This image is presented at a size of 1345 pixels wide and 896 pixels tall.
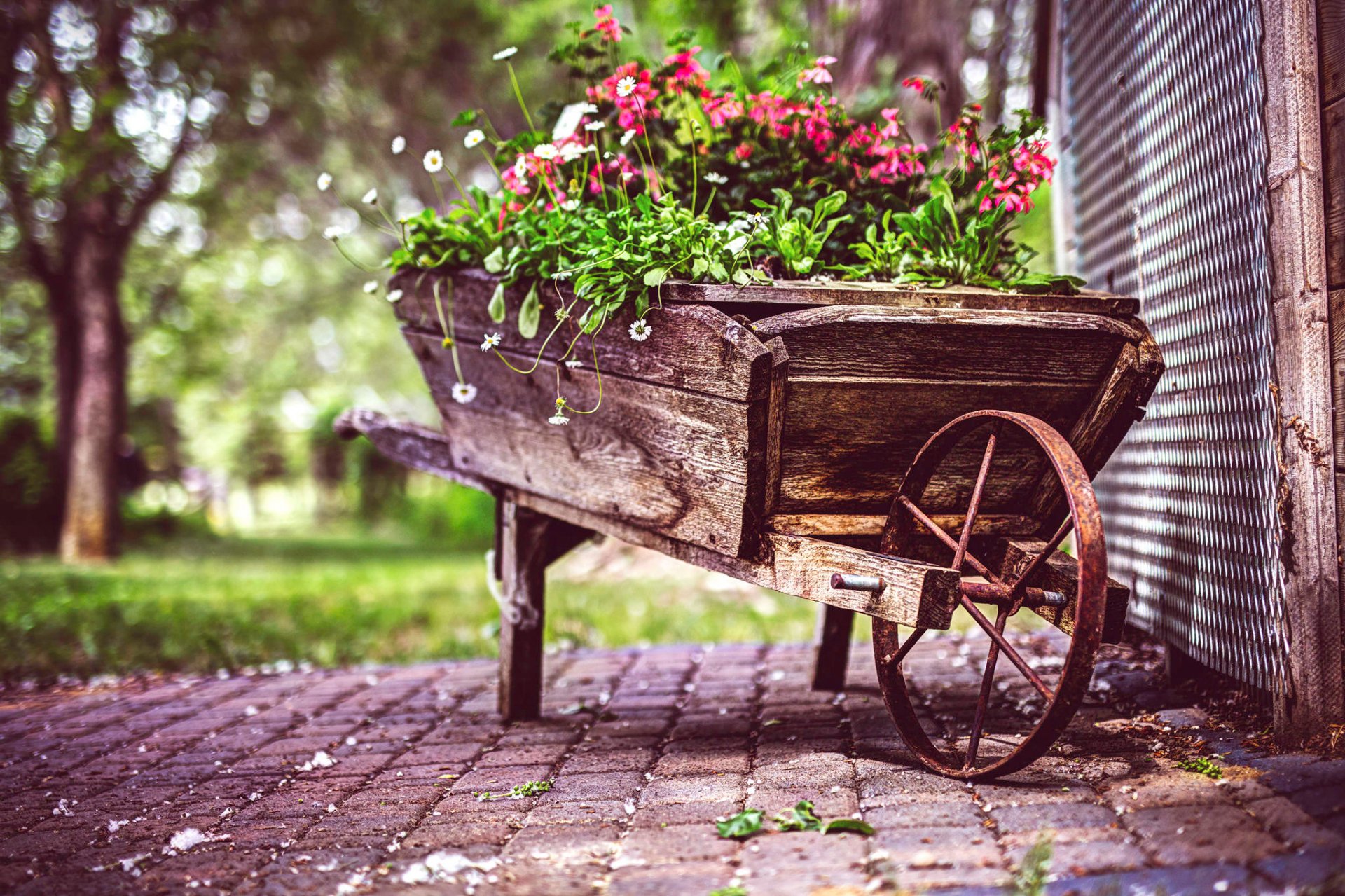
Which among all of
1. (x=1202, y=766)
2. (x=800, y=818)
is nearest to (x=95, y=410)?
(x=800, y=818)

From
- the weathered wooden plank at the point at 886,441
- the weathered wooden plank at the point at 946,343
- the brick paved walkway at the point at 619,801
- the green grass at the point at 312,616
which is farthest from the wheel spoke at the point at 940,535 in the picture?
the green grass at the point at 312,616

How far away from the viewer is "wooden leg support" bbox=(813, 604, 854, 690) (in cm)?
333

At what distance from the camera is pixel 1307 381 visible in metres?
2.23

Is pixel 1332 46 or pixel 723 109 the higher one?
pixel 723 109

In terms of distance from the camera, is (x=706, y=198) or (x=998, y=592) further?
(x=706, y=198)

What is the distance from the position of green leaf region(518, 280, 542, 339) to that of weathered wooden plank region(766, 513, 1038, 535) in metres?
0.84

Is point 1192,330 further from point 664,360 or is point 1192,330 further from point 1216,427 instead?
point 664,360

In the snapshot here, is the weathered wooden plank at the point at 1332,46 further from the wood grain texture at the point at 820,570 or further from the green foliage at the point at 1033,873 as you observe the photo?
the green foliage at the point at 1033,873

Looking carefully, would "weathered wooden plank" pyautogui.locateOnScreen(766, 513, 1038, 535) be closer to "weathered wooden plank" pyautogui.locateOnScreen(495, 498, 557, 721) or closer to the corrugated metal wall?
the corrugated metal wall

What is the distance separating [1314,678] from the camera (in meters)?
2.21

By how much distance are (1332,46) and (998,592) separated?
1.42 metres

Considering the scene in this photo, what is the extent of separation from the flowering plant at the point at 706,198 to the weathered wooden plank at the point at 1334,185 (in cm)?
54

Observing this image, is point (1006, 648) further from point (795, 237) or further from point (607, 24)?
point (607, 24)

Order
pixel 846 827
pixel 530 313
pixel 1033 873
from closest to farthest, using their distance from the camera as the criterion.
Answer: pixel 1033 873 → pixel 846 827 → pixel 530 313
